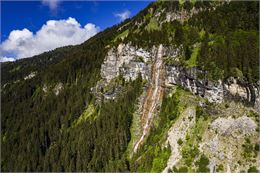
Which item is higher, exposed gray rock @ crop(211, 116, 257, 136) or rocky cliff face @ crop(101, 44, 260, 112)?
rocky cliff face @ crop(101, 44, 260, 112)

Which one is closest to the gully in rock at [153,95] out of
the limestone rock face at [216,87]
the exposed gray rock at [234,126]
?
the limestone rock face at [216,87]

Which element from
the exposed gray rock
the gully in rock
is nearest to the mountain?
the exposed gray rock

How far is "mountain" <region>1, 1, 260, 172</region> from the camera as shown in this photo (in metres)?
95.2

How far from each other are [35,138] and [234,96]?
10972cm

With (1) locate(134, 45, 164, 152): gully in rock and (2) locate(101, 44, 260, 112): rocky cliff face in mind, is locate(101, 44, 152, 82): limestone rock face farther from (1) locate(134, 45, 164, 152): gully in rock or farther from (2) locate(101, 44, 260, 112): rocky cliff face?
(1) locate(134, 45, 164, 152): gully in rock

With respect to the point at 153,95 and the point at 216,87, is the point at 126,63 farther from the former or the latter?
the point at 216,87

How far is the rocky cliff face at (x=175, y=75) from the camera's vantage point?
100312 millimetres

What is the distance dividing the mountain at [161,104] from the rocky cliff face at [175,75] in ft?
1.08

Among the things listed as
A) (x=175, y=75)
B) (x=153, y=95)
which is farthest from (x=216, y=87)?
(x=153, y=95)

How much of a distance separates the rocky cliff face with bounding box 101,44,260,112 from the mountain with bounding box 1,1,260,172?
33 centimetres

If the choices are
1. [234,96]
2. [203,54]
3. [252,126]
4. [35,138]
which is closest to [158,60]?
[203,54]

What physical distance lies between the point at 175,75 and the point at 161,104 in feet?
42.3

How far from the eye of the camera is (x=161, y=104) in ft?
412

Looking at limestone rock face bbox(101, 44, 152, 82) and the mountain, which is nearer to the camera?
the mountain
